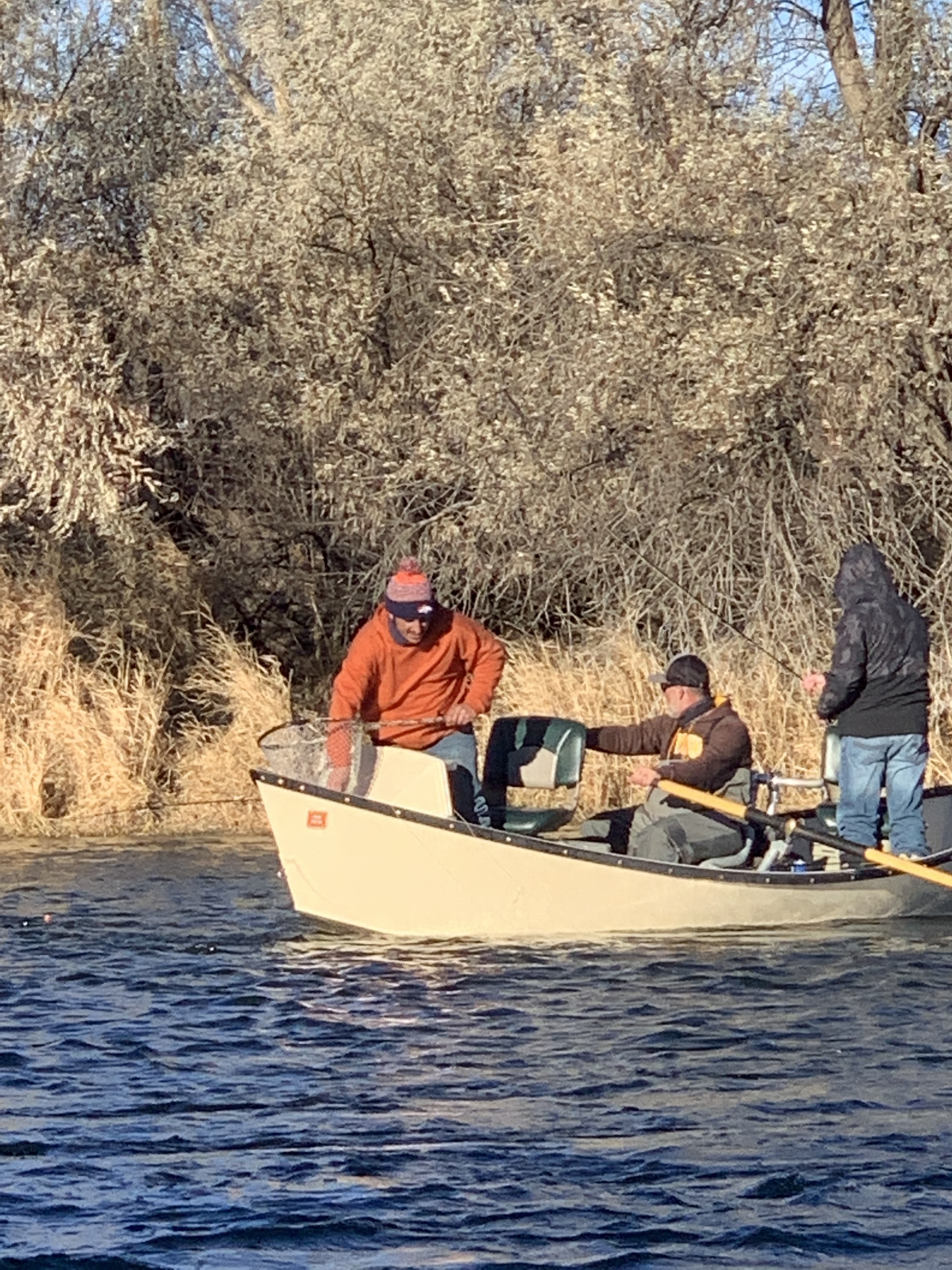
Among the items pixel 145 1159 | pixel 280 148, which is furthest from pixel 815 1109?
pixel 280 148

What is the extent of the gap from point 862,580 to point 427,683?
2.28 m

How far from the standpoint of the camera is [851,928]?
38.3 ft

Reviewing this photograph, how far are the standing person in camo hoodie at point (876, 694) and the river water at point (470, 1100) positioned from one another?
0.72 m

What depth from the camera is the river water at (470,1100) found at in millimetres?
6605

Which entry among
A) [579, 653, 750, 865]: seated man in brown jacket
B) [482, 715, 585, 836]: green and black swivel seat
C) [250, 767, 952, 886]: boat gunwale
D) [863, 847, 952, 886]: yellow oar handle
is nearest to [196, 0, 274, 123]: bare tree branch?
[482, 715, 585, 836]: green and black swivel seat

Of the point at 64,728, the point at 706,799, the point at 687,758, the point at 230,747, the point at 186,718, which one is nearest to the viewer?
the point at 706,799

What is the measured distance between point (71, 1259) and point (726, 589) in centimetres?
1032

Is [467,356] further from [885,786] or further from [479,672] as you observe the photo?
Result: [885,786]

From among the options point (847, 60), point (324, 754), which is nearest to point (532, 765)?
point (324, 754)

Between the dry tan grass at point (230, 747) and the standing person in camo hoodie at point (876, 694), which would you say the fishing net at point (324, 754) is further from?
the dry tan grass at point (230, 747)

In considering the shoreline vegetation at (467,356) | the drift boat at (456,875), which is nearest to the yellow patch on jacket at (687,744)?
the drift boat at (456,875)

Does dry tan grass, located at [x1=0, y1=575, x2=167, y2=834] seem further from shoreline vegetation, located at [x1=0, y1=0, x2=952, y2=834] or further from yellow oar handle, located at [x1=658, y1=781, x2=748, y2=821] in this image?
yellow oar handle, located at [x1=658, y1=781, x2=748, y2=821]

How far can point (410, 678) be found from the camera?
458 inches

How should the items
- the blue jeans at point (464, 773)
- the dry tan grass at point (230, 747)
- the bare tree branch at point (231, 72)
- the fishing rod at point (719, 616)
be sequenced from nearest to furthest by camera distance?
the blue jeans at point (464, 773)
the fishing rod at point (719, 616)
the dry tan grass at point (230, 747)
the bare tree branch at point (231, 72)
